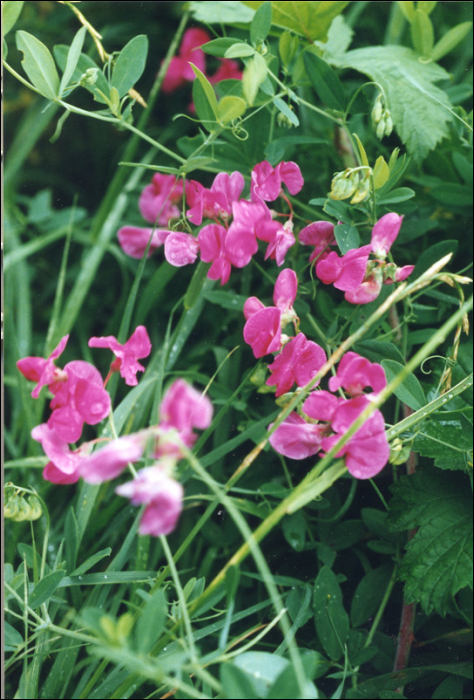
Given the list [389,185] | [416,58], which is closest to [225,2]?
[416,58]

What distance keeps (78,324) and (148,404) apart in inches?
12.5

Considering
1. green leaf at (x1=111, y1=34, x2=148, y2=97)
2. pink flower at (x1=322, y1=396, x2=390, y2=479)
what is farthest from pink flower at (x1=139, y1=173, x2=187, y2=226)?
pink flower at (x1=322, y1=396, x2=390, y2=479)

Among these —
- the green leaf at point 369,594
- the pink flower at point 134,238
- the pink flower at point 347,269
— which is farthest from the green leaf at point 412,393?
the pink flower at point 134,238

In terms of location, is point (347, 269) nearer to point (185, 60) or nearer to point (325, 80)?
point (325, 80)

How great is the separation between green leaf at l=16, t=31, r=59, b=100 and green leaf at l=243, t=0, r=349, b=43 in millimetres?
331

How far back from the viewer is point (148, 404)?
0.88 metres

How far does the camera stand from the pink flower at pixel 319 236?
0.68m

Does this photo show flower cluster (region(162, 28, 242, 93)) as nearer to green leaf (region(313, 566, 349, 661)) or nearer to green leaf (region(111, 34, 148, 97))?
green leaf (region(111, 34, 148, 97))

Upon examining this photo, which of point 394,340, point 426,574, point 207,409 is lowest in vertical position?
point 426,574

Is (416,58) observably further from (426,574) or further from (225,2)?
(426,574)

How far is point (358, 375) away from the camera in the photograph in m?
0.51

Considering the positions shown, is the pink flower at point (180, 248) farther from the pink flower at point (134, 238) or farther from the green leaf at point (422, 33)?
the green leaf at point (422, 33)

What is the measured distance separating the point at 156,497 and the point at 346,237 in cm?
39

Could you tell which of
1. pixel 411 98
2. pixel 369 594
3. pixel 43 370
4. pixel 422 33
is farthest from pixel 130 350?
pixel 422 33
